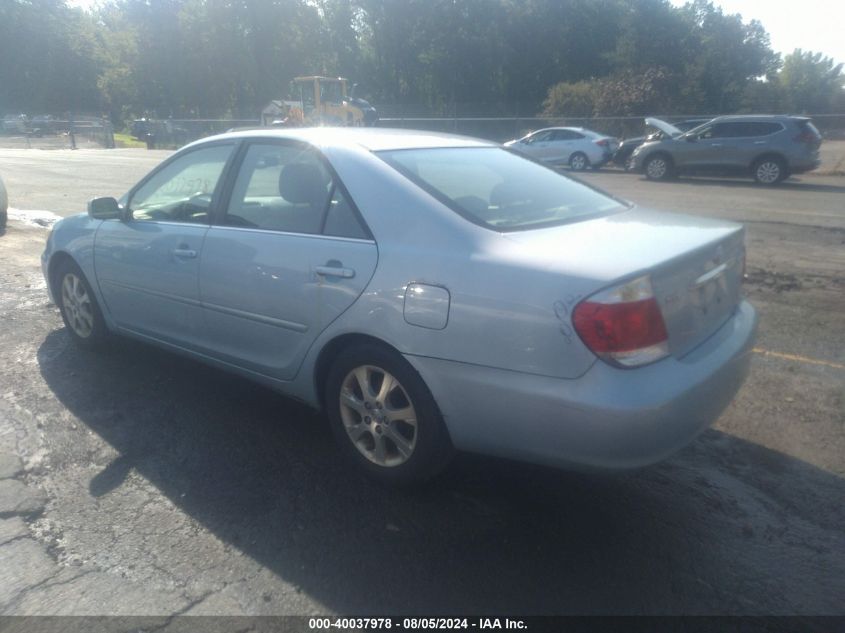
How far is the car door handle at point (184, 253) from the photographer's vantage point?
4.28m

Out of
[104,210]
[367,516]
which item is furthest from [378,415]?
[104,210]

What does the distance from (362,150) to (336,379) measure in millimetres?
1165

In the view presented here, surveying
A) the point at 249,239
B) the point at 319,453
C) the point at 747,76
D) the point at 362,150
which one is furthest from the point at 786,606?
the point at 747,76

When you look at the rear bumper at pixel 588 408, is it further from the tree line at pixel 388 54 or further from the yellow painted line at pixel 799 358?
the tree line at pixel 388 54

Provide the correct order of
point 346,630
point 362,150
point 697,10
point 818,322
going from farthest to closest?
point 697,10 → point 818,322 → point 362,150 → point 346,630

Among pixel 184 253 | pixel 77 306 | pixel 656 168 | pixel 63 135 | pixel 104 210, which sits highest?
pixel 104 210

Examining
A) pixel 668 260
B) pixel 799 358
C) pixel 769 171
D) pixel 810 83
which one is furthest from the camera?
pixel 810 83

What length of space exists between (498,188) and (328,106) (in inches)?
1224

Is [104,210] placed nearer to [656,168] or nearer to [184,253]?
[184,253]

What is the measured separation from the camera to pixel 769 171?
17.9 metres

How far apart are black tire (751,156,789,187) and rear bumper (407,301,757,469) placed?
16512mm

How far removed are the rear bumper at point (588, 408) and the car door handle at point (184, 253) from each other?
175 cm

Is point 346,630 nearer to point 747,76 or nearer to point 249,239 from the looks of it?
point 249,239

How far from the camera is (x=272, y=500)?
11.4 feet
